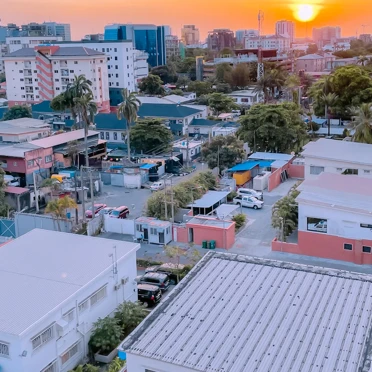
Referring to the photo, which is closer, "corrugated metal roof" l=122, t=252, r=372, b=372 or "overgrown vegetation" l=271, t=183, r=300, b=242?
"corrugated metal roof" l=122, t=252, r=372, b=372

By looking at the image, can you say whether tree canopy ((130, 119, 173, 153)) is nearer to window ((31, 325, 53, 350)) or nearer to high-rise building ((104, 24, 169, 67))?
window ((31, 325, 53, 350))

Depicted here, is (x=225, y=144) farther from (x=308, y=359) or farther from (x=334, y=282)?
(x=308, y=359)

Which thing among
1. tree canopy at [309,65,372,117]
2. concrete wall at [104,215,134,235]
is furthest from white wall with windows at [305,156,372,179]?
tree canopy at [309,65,372,117]

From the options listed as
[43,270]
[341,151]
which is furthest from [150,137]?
[43,270]

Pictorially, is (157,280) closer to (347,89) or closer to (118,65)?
(347,89)

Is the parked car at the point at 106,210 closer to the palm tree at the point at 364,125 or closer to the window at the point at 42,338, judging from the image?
the window at the point at 42,338

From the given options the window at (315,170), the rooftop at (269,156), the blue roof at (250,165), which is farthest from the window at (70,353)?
the rooftop at (269,156)
